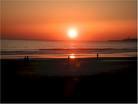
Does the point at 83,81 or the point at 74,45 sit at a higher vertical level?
the point at 74,45

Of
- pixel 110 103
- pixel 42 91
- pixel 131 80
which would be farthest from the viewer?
pixel 131 80

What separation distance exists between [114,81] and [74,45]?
23.2 metres

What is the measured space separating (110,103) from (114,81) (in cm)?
226

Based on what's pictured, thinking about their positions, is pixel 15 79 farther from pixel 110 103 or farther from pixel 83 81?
pixel 110 103

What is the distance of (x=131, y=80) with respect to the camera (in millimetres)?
7891

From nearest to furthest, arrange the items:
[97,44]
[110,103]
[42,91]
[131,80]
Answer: [110,103]
[42,91]
[131,80]
[97,44]

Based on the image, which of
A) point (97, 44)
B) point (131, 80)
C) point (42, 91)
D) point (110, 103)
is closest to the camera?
point (110, 103)

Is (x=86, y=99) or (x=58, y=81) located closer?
(x=86, y=99)

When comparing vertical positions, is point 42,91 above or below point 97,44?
below

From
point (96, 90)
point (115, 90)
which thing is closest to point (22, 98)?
point (96, 90)

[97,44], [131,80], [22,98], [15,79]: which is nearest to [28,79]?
[15,79]

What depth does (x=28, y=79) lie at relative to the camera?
8.16 metres

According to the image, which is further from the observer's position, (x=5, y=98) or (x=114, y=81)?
(x=114, y=81)

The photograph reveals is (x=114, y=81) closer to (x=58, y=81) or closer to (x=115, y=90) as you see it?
(x=115, y=90)
